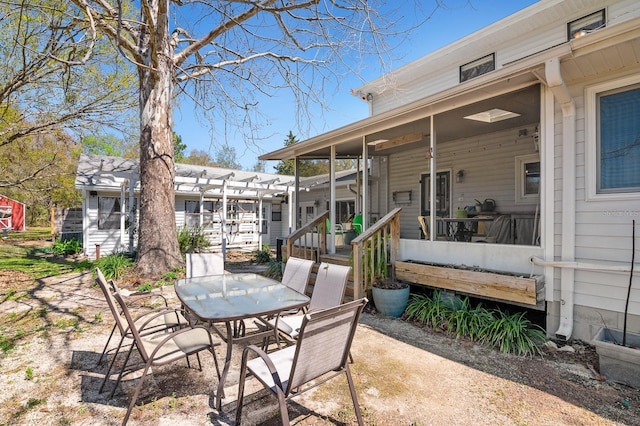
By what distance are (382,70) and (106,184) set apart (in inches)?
412

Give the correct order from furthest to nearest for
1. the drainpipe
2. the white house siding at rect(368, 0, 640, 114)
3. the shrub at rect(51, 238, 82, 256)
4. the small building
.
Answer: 1. the shrub at rect(51, 238, 82, 256)
2. the small building
3. the white house siding at rect(368, 0, 640, 114)
4. the drainpipe

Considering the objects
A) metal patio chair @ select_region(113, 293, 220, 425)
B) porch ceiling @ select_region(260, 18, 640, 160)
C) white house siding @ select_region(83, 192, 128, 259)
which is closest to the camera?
metal patio chair @ select_region(113, 293, 220, 425)

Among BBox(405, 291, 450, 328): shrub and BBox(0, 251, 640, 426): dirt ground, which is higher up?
BBox(405, 291, 450, 328): shrub

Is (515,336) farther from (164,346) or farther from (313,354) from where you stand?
(164,346)

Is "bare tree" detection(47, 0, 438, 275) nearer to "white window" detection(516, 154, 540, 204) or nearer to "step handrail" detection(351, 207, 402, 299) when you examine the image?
"step handrail" detection(351, 207, 402, 299)

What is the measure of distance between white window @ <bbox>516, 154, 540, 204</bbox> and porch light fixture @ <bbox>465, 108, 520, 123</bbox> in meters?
1.26

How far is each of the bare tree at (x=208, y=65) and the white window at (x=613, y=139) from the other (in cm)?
353

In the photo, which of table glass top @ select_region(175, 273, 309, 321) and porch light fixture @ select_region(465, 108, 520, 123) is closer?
table glass top @ select_region(175, 273, 309, 321)

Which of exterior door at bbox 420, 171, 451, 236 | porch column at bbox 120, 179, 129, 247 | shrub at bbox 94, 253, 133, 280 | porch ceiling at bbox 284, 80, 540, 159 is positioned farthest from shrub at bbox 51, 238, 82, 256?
exterior door at bbox 420, 171, 451, 236

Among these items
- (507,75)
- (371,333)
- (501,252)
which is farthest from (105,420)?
(507,75)

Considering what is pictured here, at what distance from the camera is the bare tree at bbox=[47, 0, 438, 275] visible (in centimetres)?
590

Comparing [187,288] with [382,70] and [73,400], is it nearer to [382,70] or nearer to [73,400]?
[73,400]

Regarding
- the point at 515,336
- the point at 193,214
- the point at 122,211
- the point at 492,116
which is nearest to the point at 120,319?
the point at 515,336

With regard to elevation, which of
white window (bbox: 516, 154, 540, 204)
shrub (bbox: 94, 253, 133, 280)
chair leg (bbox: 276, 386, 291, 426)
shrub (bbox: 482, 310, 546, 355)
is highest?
white window (bbox: 516, 154, 540, 204)
